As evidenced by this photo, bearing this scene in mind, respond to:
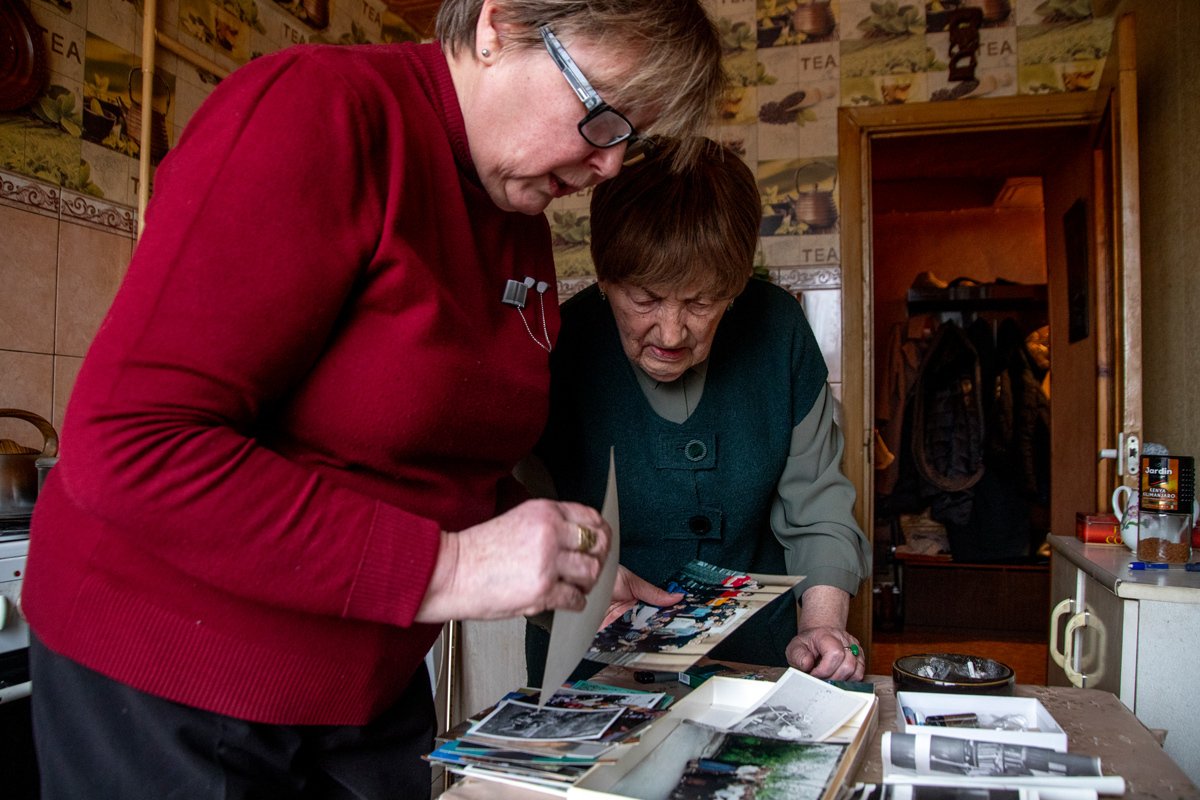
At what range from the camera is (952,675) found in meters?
1.08

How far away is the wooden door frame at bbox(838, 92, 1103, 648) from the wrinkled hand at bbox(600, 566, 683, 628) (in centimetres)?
244

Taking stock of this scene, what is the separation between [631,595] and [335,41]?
9.42 feet

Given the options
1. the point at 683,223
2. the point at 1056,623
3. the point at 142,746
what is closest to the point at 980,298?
the point at 1056,623

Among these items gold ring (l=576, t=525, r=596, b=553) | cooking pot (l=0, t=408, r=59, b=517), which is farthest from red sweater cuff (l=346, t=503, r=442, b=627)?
cooking pot (l=0, t=408, r=59, b=517)

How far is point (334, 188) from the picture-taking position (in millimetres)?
696

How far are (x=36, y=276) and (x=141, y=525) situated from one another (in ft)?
6.15

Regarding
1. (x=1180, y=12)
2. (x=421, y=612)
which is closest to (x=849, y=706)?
(x=421, y=612)

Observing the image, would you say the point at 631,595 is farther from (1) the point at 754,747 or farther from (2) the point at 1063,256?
(2) the point at 1063,256

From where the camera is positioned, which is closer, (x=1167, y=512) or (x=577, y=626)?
(x=577, y=626)

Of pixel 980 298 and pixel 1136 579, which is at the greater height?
pixel 980 298

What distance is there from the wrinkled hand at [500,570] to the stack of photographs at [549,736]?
183mm

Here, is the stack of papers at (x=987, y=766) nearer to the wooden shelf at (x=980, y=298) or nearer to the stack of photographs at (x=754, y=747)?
the stack of photographs at (x=754, y=747)

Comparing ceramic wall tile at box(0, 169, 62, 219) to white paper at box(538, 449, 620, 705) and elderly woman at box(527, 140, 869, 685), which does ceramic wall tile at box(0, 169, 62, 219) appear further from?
white paper at box(538, 449, 620, 705)

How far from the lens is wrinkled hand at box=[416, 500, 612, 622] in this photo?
2.27ft
